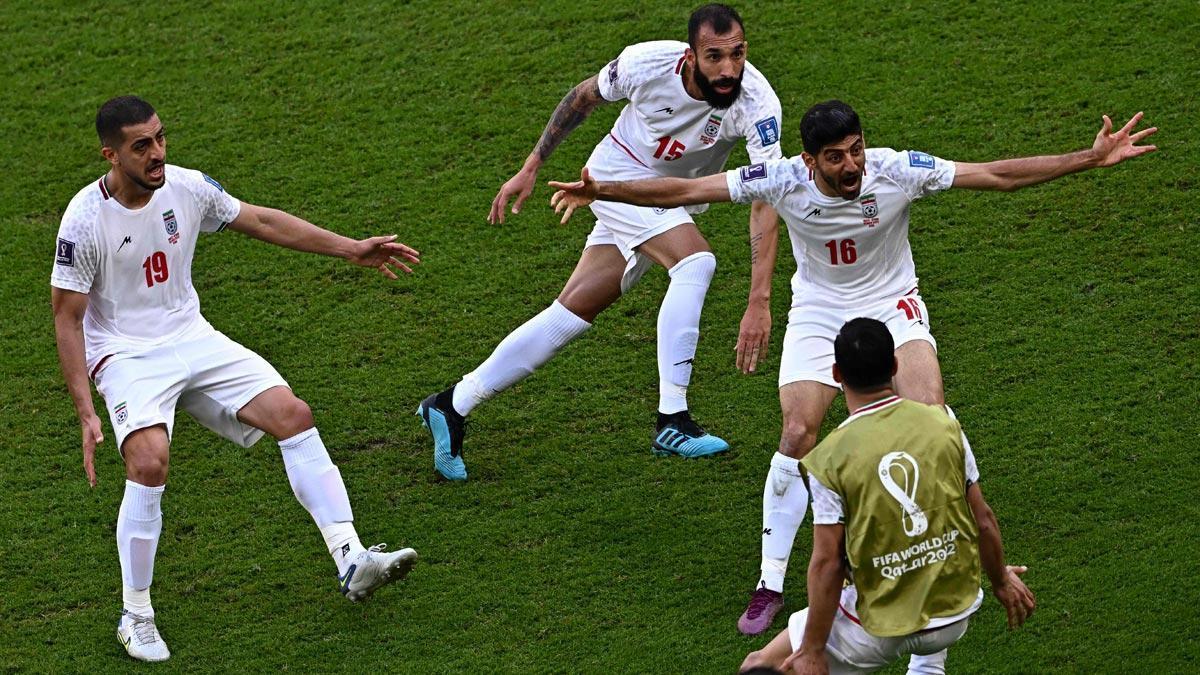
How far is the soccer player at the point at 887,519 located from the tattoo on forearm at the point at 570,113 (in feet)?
8.97

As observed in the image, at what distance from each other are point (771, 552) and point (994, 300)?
230 centimetres

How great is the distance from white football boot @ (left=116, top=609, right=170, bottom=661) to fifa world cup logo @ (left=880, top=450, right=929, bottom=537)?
2870 mm

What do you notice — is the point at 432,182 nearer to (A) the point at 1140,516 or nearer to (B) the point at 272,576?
(B) the point at 272,576

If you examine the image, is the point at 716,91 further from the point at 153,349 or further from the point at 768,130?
the point at 153,349

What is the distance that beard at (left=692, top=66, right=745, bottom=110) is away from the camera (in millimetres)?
6105

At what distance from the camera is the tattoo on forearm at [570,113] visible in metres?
6.53

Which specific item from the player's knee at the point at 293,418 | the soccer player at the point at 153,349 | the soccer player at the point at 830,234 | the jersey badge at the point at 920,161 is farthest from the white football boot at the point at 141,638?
the jersey badge at the point at 920,161

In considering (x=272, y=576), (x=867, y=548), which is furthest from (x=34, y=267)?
(x=867, y=548)

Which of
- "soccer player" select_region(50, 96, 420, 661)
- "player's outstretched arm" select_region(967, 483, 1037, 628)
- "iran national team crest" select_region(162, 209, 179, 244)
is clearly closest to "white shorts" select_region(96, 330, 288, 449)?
"soccer player" select_region(50, 96, 420, 661)

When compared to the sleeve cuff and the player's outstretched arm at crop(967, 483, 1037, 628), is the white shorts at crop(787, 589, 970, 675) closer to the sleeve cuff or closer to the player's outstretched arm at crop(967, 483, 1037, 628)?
the player's outstretched arm at crop(967, 483, 1037, 628)

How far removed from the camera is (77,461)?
21.8 ft

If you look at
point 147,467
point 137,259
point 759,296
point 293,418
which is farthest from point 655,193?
point 147,467

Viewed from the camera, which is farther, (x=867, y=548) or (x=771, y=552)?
(x=771, y=552)

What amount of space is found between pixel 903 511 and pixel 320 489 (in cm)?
245
